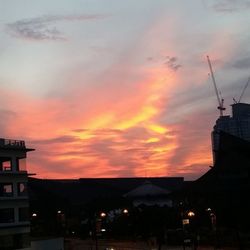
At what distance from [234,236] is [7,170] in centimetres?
3692

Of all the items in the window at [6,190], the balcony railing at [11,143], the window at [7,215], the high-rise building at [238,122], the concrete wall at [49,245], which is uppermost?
the high-rise building at [238,122]

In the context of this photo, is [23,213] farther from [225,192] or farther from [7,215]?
[225,192]

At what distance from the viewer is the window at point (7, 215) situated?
80.3 meters

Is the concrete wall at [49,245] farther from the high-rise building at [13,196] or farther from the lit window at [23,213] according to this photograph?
the lit window at [23,213]

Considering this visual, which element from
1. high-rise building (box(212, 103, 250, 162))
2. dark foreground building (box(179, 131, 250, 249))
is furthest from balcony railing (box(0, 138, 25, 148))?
high-rise building (box(212, 103, 250, 162))

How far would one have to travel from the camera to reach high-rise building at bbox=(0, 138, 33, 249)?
263 feet

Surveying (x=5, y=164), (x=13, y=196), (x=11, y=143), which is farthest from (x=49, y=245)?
(x=11, y=143)

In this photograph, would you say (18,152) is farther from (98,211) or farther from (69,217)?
(69,217)

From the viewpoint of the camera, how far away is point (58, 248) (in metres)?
80.3

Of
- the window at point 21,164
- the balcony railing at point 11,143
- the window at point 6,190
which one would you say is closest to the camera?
the window at point 6,190

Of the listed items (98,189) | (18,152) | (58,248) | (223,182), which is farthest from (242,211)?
(98,189)

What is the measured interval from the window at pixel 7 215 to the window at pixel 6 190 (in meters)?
2.25

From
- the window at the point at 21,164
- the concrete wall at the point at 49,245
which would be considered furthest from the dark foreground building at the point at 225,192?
the window at the point at 21,164

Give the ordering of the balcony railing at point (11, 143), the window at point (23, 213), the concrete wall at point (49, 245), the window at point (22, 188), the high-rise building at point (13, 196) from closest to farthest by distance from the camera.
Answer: the high-rise building at point (13, 196)
the concrete wall at point (49, 245)
the balcony railing at point (11, 143)
the window at point (23, 213)
the window at point (22, 188)
